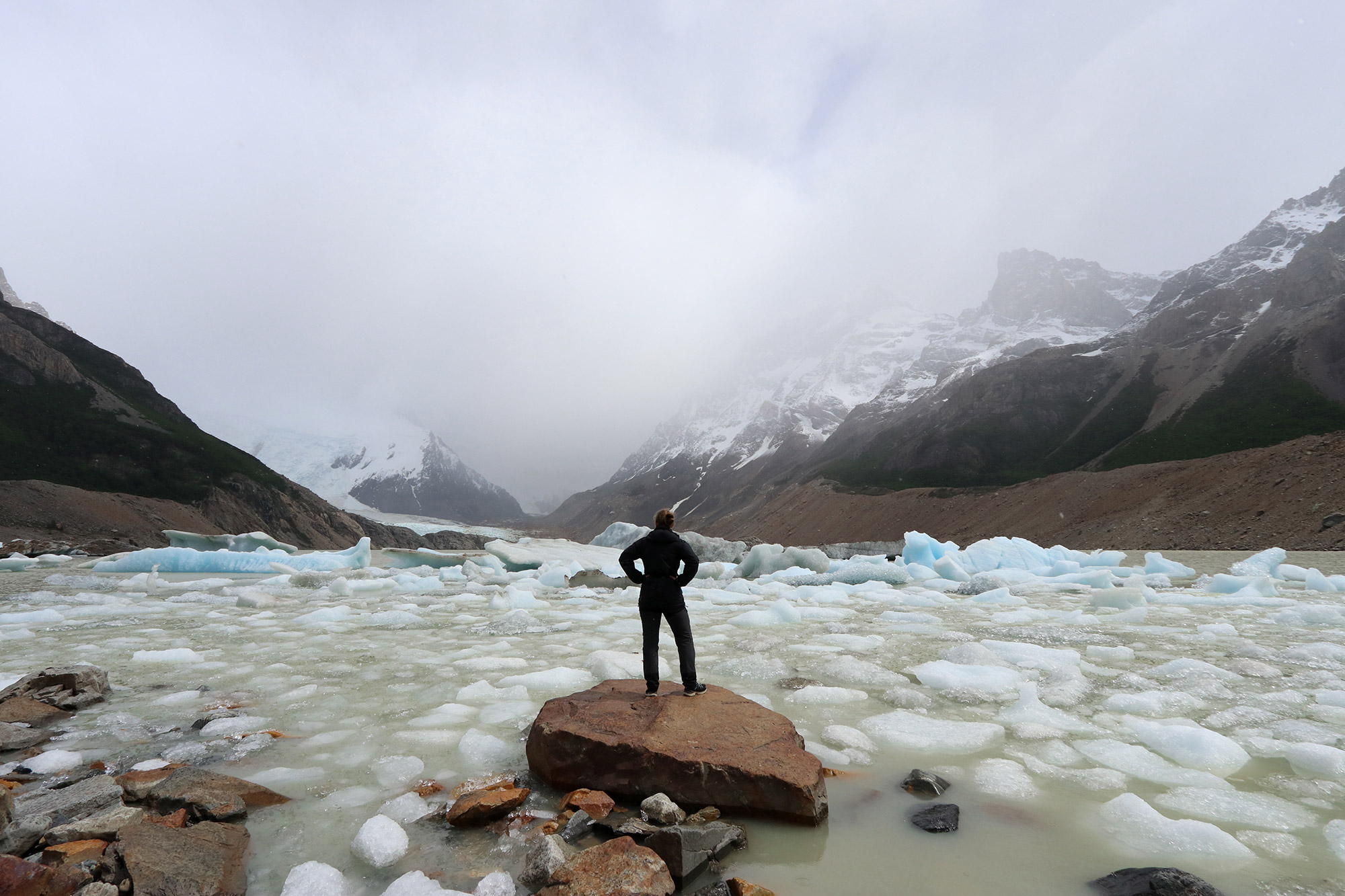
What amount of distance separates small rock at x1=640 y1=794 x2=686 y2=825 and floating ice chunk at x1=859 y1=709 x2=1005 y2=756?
1823 millimetres

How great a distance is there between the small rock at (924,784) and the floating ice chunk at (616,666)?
2.69 m

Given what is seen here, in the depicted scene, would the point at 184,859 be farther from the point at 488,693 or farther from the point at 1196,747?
the point at 1196,747

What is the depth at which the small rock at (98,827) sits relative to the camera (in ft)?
7.83


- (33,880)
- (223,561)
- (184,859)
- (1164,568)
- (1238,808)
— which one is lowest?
(1164,568)

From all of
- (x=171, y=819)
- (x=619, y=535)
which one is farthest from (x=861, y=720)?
(x=619, y=535)

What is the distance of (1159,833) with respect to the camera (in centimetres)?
278

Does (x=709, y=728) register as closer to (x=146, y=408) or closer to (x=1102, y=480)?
(x=1102, y=480)

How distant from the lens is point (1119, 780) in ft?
11.1

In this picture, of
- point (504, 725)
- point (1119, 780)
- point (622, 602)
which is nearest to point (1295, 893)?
point (1119, 780)

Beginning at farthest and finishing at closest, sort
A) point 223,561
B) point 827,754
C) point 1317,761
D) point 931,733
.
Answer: point 223,561 < point 931,733 < point 827,754 < point 1317,761

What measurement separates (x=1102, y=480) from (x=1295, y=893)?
220 ft

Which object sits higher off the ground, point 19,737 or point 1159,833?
point 19,737

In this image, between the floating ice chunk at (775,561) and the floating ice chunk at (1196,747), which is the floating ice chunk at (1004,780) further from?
the floating ice chunk at (775,561)

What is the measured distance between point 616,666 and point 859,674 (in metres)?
2.30
